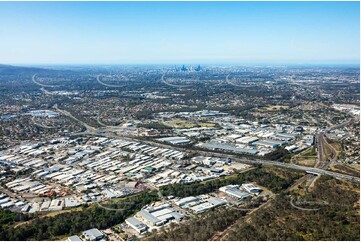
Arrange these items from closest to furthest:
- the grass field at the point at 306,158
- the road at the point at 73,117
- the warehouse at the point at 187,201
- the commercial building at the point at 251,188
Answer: the warehouse at the point at 187,201 → the commercial building at the point at 251,188 → the grass field at the point at 306,158 → the road at the point at 73,117

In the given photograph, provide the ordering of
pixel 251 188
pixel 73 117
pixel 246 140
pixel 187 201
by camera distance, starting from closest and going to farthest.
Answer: pixel 187 201 → pixel 251 188 → pixel 246 140 → pixel 73 117

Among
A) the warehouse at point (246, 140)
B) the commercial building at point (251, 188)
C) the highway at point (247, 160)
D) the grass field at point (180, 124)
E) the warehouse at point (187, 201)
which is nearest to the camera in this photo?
the warehouse at point (187, 201)

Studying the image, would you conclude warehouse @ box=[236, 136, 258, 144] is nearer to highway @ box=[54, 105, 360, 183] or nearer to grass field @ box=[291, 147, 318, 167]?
highway @ box=[54, 105, 360, 183]

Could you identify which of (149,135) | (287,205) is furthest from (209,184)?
(149,135)

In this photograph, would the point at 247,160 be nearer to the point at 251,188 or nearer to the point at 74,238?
the point at 251,188

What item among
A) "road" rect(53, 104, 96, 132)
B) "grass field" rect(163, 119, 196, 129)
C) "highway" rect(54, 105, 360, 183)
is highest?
"highway" rect(54, 105, 360, 183)

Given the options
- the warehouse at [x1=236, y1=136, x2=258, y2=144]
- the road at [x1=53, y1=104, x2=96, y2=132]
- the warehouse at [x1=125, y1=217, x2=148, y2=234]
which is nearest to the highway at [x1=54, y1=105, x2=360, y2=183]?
the road at [x1=53, y1=104, x2=96, y2=132]

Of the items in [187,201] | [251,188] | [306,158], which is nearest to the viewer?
[187,201]

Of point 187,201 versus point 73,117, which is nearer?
point 187,201

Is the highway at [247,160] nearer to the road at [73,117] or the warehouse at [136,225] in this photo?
the road at [73,117]

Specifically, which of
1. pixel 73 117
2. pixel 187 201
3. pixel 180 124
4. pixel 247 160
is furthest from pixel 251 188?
pixel 73 117

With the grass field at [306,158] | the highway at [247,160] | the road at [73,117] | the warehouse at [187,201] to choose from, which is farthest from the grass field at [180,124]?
the warehouse at [187,201]
